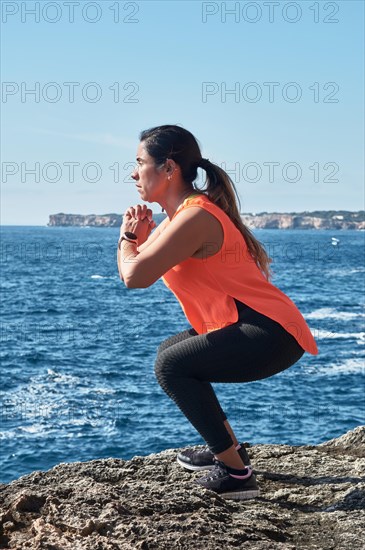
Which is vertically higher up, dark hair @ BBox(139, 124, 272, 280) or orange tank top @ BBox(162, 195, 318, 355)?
dark hair @ BBox(139, 124, 272, 280)

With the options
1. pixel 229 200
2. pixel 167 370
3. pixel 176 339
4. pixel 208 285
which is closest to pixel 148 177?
pixel 229 200

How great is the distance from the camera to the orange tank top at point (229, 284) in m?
4.60

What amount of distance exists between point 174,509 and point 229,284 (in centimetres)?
128

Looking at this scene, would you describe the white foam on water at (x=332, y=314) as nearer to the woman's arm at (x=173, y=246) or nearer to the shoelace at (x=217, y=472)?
the shoelace at (x=217, y=472)

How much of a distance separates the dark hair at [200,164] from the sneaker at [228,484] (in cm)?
124

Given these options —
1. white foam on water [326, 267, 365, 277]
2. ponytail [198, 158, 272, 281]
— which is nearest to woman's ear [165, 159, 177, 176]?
ponytail [198, 158, 272, 281]

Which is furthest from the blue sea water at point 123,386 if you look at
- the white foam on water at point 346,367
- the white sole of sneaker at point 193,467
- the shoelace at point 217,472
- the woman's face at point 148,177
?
the woman's face at point 148,177

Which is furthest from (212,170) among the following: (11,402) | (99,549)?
(11,402)

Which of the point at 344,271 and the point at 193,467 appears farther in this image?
the point at 344,271

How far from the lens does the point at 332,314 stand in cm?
5212

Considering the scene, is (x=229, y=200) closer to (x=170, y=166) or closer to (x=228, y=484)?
(x=170, y=166)

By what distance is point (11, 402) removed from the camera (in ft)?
92.2

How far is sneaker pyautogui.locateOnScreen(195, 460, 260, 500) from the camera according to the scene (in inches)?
189

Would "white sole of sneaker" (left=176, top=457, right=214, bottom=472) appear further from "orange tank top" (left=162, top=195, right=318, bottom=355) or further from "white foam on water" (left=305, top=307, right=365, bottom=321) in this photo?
"white foam on water" (left=305, top=307, right=365, bottom=321)
